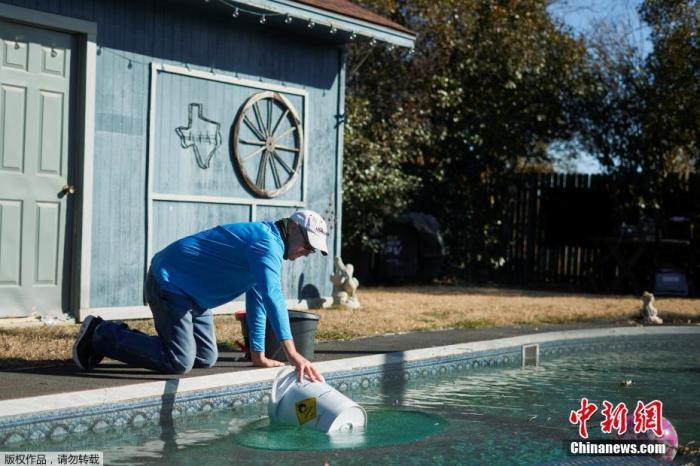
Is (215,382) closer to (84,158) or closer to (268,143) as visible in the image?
(84,158)

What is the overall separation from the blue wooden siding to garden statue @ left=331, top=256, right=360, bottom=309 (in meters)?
0.37

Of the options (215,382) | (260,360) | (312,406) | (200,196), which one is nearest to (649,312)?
(200,196)

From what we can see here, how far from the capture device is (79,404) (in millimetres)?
5102

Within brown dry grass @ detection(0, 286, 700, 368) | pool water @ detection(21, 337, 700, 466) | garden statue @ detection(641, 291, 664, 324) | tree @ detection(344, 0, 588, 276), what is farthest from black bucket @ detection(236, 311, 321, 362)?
tree @ detection(344, 0, 588, 276)

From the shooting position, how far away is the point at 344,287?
11297mm

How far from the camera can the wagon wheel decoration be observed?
10445mm

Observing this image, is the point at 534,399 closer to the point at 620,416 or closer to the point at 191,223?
the point at 620,416

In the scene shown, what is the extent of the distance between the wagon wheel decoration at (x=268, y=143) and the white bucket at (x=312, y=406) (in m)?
5.31

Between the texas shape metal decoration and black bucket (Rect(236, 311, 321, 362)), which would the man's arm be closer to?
black bucket (Rect(236, 311, 321, 362))

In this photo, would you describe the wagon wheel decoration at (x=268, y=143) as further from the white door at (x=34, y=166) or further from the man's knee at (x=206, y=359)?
the man's knee at (x=206, y=359)

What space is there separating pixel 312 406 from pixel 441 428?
851 mm

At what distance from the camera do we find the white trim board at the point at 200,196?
939cm

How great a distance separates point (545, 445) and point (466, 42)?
12.6 meters

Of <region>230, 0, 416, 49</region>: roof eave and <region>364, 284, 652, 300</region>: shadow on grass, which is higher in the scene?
<region>230, 0, 416, 49</region>: roof eave
